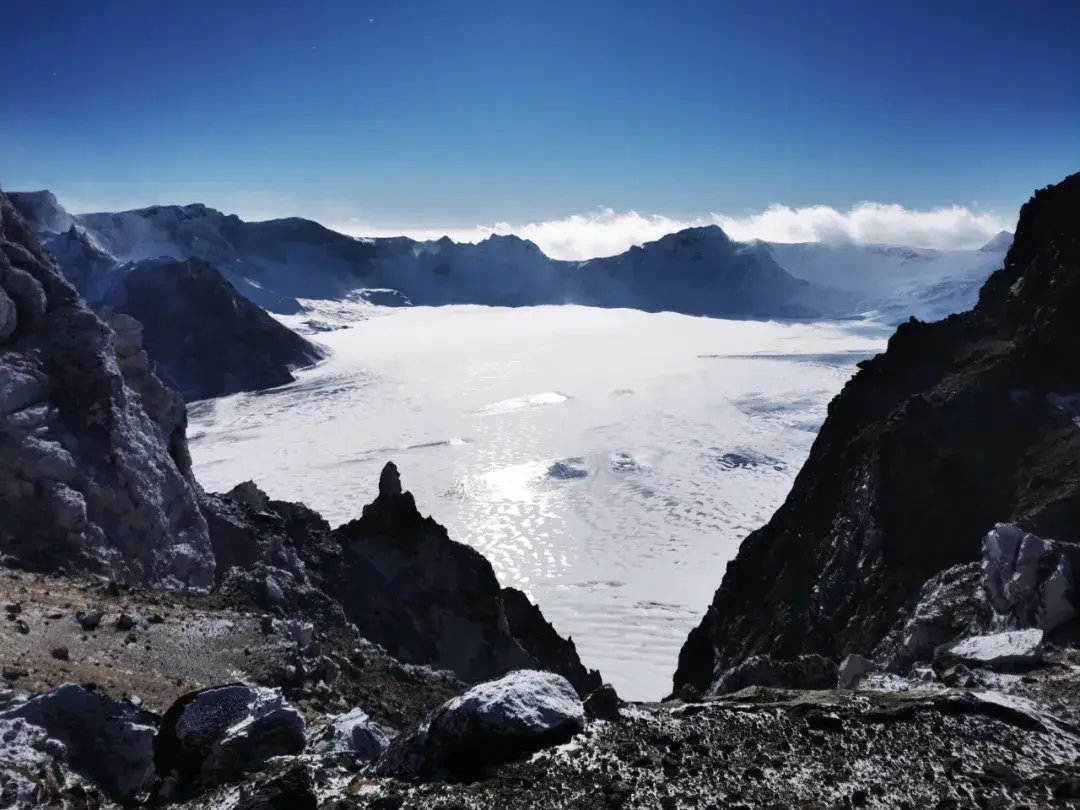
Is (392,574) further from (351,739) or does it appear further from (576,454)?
(576,454)

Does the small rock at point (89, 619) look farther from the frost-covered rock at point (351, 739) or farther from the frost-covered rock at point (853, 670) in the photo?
the frost-covered rock at point (853, 670)

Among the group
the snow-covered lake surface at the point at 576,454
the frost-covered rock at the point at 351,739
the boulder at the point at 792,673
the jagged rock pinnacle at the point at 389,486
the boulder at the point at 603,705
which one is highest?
the boulder at the point at 603,705

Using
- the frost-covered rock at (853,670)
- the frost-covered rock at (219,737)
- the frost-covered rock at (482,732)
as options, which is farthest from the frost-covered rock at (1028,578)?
the frost-covered rock at (219,737)

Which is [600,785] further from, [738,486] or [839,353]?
[839,353]

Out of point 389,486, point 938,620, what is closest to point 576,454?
point 389,486

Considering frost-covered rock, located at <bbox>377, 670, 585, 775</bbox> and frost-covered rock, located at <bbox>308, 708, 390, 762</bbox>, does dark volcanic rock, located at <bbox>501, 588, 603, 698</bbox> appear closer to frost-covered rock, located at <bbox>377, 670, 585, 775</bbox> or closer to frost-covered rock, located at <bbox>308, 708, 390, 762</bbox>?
frost-covered rock, located at <bbox>308, 708, 390, 762</bbox>

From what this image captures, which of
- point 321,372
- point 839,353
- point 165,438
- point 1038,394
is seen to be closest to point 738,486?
point 1038,394
